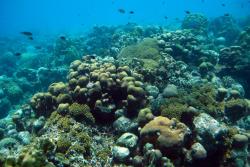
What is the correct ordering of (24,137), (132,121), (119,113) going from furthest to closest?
(24,137), (119,113), (132,121)

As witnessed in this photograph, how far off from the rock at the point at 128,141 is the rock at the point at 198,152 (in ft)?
4.75

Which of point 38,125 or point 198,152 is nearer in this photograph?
point 198,152

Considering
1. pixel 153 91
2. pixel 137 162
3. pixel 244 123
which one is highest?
pixel 153 91

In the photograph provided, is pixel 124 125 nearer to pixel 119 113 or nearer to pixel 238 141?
pixel 119 113

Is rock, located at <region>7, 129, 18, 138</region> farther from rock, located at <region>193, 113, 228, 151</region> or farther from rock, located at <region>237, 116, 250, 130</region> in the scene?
rock, located at <region>237, 116, 250, 130</region>

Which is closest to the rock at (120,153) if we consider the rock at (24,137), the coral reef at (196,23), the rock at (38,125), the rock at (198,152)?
the rock at (198,152)

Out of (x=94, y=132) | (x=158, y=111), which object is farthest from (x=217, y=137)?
(x=94, y=132)

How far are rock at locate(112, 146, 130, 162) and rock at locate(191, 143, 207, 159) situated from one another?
1584 mm

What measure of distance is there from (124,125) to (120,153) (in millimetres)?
1252

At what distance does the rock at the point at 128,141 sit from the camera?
24.8 ft

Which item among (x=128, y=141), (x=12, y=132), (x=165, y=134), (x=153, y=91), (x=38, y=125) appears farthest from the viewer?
(x=12, y=132)

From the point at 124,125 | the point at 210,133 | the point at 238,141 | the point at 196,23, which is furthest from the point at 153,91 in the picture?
the point at 196,23

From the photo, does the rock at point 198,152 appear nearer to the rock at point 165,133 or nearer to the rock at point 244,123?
the rock at point 165,133

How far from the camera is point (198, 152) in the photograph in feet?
23.5
